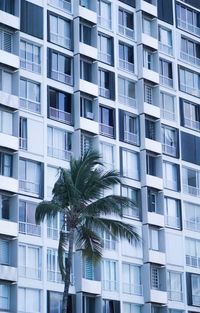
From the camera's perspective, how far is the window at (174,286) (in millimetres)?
69438

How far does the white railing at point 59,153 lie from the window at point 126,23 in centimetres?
1277

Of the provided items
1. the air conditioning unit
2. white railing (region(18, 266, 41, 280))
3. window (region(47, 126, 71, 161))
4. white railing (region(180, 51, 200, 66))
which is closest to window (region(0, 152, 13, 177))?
window (region(47, 126, 71, 161))

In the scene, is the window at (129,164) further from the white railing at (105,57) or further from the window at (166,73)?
the window at (166,73)

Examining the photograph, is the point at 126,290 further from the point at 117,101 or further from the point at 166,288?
the point at 117,101

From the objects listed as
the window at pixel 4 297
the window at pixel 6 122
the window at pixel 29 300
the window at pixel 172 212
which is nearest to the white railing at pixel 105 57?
the window at pixel 6 122

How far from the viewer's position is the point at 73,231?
51.3 meters

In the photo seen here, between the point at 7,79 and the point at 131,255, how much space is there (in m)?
16.5

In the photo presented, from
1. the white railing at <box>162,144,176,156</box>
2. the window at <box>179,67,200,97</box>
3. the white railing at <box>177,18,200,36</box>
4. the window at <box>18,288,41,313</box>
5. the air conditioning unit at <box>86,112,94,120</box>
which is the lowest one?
the window at <box>18,288,41,313</box>

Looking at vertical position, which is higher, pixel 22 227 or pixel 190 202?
pixel 190 202

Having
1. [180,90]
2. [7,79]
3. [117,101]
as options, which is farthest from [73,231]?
[180,90]

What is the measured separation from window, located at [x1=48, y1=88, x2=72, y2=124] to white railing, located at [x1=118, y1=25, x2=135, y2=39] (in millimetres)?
9055

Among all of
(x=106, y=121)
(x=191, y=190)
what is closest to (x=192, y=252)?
(x=191, y=190)

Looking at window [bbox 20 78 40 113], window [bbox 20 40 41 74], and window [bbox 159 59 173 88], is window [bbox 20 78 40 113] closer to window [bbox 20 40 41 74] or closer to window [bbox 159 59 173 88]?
window [bbox 20 40 41 74]

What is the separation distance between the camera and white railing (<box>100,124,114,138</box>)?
68.1 m
